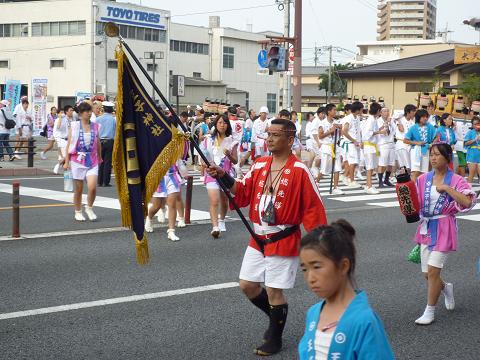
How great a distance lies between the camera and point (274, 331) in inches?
227

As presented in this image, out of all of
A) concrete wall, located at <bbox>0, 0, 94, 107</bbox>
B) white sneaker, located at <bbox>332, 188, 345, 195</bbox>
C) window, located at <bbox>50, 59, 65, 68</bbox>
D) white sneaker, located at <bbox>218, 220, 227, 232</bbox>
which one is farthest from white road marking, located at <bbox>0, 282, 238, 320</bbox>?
window, located at <bbox>50, 59, 65, 68</bbox>

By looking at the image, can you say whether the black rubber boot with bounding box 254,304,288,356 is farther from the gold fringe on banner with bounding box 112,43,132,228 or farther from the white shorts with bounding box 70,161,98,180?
the white shorts with bounding box 70,161,98,180

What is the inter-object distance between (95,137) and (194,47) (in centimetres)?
5830

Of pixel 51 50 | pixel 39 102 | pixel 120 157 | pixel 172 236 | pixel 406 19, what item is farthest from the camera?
pixel 406 19

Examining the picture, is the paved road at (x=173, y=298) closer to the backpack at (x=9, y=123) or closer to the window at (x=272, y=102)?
the backpack at (x=9, y=123)

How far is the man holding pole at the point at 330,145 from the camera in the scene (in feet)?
57.0

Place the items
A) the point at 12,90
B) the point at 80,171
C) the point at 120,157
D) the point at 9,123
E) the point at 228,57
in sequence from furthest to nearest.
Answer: the point at 228,57, the point at 12,90, the point at 9,123, the point at 80,171, the point at 120,157

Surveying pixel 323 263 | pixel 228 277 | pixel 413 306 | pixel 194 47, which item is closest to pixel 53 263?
pixel 228 277

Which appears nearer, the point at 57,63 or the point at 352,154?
the point at 352,154

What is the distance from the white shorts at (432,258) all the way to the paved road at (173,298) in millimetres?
542

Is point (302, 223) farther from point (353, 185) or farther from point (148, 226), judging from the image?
point (353, 185)

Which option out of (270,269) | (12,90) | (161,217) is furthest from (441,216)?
(12,90)

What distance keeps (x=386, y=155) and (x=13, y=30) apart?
50.8m

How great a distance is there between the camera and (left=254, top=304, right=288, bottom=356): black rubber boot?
5.74 meters
